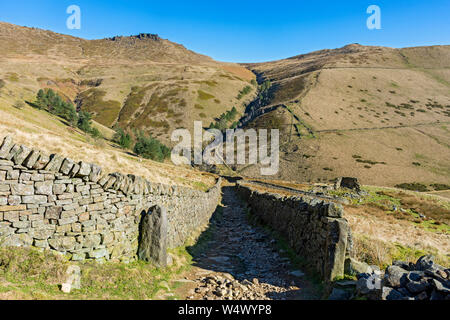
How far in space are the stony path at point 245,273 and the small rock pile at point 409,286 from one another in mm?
2260

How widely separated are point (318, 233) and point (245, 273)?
10.1ft

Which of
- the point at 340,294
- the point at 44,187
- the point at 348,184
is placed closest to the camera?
the point at 44,187

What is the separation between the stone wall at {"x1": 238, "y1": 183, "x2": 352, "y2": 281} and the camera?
7375 millimetres

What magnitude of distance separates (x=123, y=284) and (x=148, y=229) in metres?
2.17

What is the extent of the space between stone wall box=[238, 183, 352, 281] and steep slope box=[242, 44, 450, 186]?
60.5 meters

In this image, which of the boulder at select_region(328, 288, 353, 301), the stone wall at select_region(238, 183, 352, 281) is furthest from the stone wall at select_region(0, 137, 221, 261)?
the stone wall at select_region(238, 183, 352, 281)

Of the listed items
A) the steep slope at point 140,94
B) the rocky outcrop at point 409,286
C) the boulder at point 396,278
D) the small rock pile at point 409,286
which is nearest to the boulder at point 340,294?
the rocky outcrop at point 409,286

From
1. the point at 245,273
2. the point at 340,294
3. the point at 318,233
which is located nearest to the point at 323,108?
the point at 318,233

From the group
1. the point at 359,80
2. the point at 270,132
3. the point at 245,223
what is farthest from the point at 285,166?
the point at 359,80

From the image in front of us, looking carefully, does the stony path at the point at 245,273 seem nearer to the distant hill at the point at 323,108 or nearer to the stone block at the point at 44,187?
the stone block at the point at 44,187

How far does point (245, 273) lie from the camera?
935 cm

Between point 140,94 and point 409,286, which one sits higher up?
point 140,94

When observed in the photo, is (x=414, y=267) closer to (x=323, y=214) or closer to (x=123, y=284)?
(x=323, y=214)

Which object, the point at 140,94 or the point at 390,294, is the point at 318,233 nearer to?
the point at 390,294
